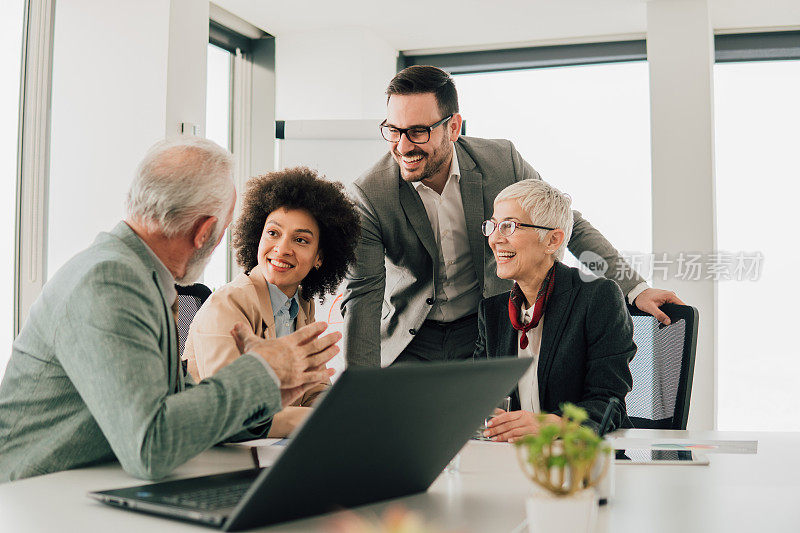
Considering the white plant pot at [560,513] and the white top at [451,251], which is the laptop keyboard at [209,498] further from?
the white top at [451,251]

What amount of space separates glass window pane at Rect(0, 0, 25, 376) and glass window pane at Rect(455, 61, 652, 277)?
316 cm

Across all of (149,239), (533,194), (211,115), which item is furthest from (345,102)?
(149,239)

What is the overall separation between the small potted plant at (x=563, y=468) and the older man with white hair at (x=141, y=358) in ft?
1.56

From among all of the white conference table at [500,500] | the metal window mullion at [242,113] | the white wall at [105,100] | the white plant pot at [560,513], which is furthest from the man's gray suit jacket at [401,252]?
the metal window mullion at [242,113]

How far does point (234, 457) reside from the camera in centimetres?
134

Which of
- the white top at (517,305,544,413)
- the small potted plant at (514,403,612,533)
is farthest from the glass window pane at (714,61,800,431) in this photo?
the small potted plant at (514,403,612,533)

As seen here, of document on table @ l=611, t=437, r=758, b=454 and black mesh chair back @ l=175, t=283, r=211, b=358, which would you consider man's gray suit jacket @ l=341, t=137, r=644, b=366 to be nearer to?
black mesh chair back @ l=175, t=283, r=211, b=358

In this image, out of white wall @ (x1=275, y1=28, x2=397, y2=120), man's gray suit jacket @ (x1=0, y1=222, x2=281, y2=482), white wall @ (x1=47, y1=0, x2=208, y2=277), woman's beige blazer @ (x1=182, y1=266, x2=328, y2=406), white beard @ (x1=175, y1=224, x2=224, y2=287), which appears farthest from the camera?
white wall @ (x1=275, y1=28, x2=397, y2=120)

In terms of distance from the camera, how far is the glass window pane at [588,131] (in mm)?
5207

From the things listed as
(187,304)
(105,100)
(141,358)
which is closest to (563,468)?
(141,358)

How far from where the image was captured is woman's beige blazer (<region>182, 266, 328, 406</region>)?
1.83m

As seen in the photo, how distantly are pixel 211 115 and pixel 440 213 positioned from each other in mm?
2781

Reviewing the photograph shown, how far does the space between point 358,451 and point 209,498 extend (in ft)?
0.66

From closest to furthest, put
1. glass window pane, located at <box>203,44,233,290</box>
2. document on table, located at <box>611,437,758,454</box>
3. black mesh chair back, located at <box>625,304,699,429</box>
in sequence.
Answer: document on table, located at <box>611,437,758,454</box> → black mesh chair back, located at <box>625,304,699,429</box> → glass window pane, located at <box>203,44,233,290</box>
